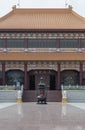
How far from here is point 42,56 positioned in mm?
45188

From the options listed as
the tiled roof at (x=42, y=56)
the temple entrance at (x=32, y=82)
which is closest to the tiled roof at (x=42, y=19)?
the tiled roof at (x=42, y=56)

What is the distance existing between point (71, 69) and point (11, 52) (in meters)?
7.31

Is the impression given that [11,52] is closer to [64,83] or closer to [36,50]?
[36,50]

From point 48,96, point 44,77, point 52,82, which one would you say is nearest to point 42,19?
point 44,77

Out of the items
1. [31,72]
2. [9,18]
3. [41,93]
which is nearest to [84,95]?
[41,93]

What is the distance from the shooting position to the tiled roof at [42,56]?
44.7 metres

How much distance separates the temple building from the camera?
1778 inches

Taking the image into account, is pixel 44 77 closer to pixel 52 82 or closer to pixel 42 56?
pixel 52 82

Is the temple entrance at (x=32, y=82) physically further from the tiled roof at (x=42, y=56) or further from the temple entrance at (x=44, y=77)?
the tiled roof at (x=42, y=56)

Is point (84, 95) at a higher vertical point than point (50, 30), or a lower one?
lower

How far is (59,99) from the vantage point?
131ft

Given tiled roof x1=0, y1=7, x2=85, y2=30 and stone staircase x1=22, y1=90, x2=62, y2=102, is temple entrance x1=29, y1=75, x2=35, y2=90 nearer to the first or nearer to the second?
stone staircase x1=22, y1=90, x2=62, y2=102

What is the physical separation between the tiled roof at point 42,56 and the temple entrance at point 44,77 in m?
2.13

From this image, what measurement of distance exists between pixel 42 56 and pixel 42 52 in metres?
1.26
